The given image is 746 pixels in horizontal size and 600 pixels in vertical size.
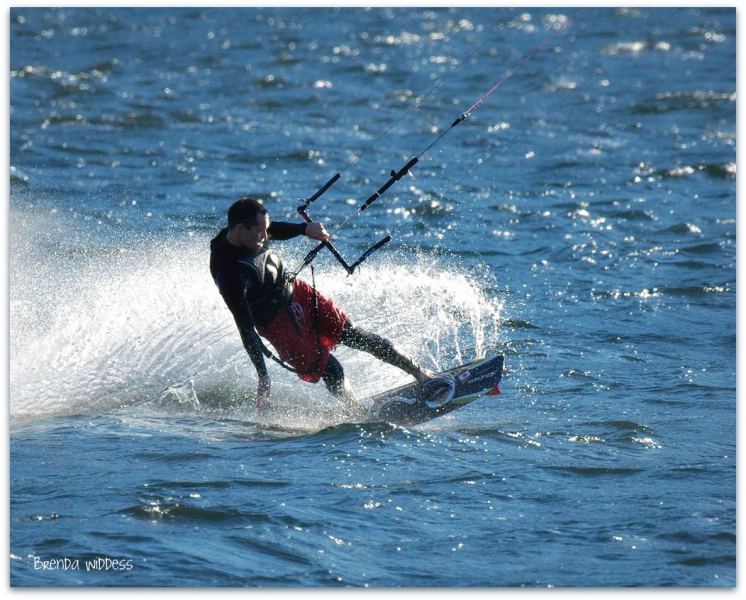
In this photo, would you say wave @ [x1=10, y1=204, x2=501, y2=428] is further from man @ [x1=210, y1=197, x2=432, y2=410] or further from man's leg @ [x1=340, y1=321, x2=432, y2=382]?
man's leg @ [x1=340, y1=321, x2=432, y2=382]

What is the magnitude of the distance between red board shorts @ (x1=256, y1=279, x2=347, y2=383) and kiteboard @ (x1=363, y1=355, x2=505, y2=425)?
20.6 inches

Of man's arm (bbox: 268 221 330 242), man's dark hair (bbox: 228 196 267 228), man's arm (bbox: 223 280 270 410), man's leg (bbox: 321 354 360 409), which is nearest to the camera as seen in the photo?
man's dark hair (bbox: 228 196 267 228)

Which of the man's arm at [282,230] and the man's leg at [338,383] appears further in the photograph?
the man's leg at [338,383]

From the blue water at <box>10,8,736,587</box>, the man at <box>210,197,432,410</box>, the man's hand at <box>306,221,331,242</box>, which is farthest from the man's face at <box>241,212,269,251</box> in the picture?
the blue water at <box>10,8,736,587</box>

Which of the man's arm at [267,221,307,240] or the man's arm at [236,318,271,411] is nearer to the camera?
the man's arm at [236,318,271,411]

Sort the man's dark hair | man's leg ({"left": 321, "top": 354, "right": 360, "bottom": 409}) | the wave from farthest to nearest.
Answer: the wave → man's leg ({"left": 321, "top": 354, "right": 360, "bottom": 409}) → the man's dark hair

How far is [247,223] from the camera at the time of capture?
7.99 meters

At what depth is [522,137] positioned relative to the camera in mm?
20250

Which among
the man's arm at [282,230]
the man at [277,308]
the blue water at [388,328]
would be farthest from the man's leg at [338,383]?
the man's arm at [282,230]

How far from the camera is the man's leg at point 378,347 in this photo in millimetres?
8750

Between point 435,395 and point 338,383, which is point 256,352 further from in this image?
point 435,395

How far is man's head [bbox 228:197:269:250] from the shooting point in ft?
26.2

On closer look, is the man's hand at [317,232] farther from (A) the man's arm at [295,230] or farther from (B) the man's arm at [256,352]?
(B) the man's arm at [256,352]

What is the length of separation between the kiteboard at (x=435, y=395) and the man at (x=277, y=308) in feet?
0.41
